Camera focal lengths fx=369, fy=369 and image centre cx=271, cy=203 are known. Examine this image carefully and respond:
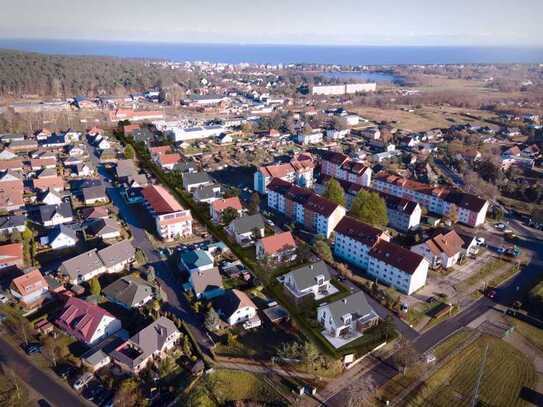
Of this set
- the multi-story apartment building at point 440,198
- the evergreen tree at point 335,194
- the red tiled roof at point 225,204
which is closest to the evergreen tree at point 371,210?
the evergreen tree at point 335,194

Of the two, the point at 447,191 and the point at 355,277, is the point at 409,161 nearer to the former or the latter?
the point at 447,191

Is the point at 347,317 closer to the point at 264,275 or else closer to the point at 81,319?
the point at 264,275

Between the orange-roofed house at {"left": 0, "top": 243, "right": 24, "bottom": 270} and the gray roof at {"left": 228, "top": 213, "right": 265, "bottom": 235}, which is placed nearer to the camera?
the orange-roofed house at {"left": 0, "top": 243, "right": 24, "bottom": 270}

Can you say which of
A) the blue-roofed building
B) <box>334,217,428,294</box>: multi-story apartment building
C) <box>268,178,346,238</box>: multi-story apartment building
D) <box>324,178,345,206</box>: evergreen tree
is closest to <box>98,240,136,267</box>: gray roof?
the blue-roofed building

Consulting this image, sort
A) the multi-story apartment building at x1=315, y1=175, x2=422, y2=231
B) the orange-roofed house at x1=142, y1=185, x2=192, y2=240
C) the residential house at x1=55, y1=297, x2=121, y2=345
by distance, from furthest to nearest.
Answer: the multi-story apartment building at x1=315, y1=175, x2=422, y2=231, the orange-roofed house at x1=142, y1=185, x2=192, y2=240, the residential house at x1=55, y1=297, x2=121, y2=345

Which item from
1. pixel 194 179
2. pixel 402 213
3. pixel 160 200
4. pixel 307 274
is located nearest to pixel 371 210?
pixel 402 213

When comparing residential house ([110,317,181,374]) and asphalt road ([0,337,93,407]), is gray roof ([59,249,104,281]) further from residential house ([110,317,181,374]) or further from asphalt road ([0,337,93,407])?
residential house ([110,317,181,374])

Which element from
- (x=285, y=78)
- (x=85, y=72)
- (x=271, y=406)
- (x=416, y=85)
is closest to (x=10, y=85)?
(x=85, y=72)
